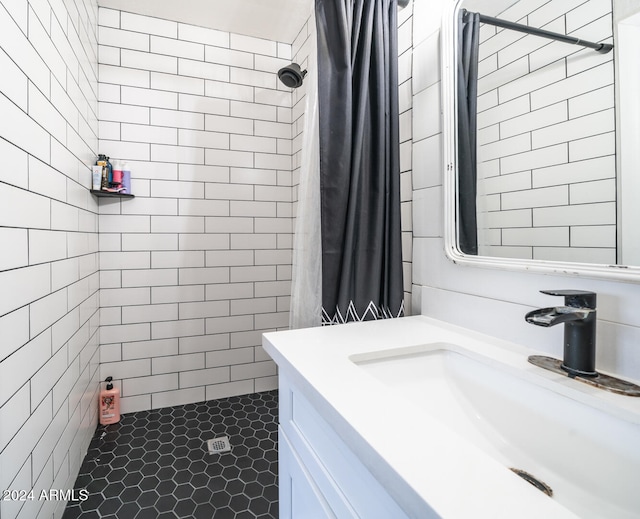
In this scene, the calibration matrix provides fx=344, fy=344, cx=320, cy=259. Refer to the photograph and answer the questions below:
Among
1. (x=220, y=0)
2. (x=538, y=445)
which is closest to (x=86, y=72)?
(x=220, y=0)

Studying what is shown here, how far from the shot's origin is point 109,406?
1851 millimetres

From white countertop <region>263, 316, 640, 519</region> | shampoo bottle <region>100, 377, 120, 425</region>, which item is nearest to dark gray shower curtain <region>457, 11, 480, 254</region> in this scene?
white countertop <region>263, 316, 640, 519</region>

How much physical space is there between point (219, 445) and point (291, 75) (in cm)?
194

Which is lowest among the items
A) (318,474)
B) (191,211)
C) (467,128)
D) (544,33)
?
(318,474)

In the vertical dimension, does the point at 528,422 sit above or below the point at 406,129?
below

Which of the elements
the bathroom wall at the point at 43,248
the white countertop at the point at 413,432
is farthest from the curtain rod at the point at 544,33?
the bathroom wall at the point at 43,248

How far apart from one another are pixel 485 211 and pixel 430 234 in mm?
207

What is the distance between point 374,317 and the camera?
1.19m

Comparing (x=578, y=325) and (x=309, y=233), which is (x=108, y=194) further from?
(x=578, y=325)

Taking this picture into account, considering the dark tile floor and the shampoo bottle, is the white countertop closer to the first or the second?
the dark tile floor

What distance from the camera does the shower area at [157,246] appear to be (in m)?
1.01

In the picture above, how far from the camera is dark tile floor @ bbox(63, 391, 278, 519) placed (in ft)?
4.24

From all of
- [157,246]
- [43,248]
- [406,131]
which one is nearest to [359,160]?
[406,131]

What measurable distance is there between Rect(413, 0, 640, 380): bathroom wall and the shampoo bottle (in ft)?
Result: 5.53
